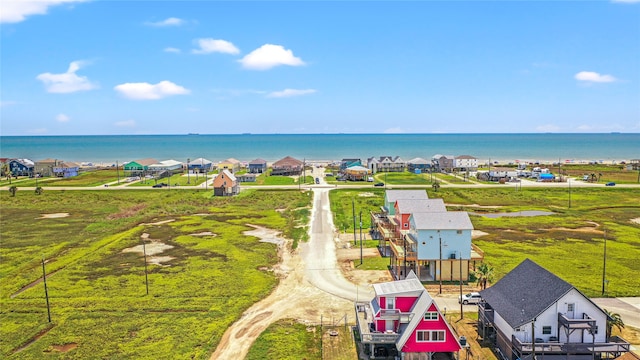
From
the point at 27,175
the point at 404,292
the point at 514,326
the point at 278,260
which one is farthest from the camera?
the point at 27,175

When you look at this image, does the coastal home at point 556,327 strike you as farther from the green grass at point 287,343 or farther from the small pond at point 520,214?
the small pond at point 520,214

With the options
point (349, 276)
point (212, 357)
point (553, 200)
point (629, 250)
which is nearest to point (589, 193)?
point (553, 200)

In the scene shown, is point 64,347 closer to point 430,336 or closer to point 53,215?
point 430,336

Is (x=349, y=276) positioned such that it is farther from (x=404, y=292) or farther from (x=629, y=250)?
(x=629, y=250)

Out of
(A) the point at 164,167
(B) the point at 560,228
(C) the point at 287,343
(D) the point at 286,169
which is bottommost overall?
(C) the point at 287,343

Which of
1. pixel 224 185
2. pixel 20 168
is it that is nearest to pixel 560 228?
pixel 224 185

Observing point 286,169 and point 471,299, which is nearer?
point 471,299
